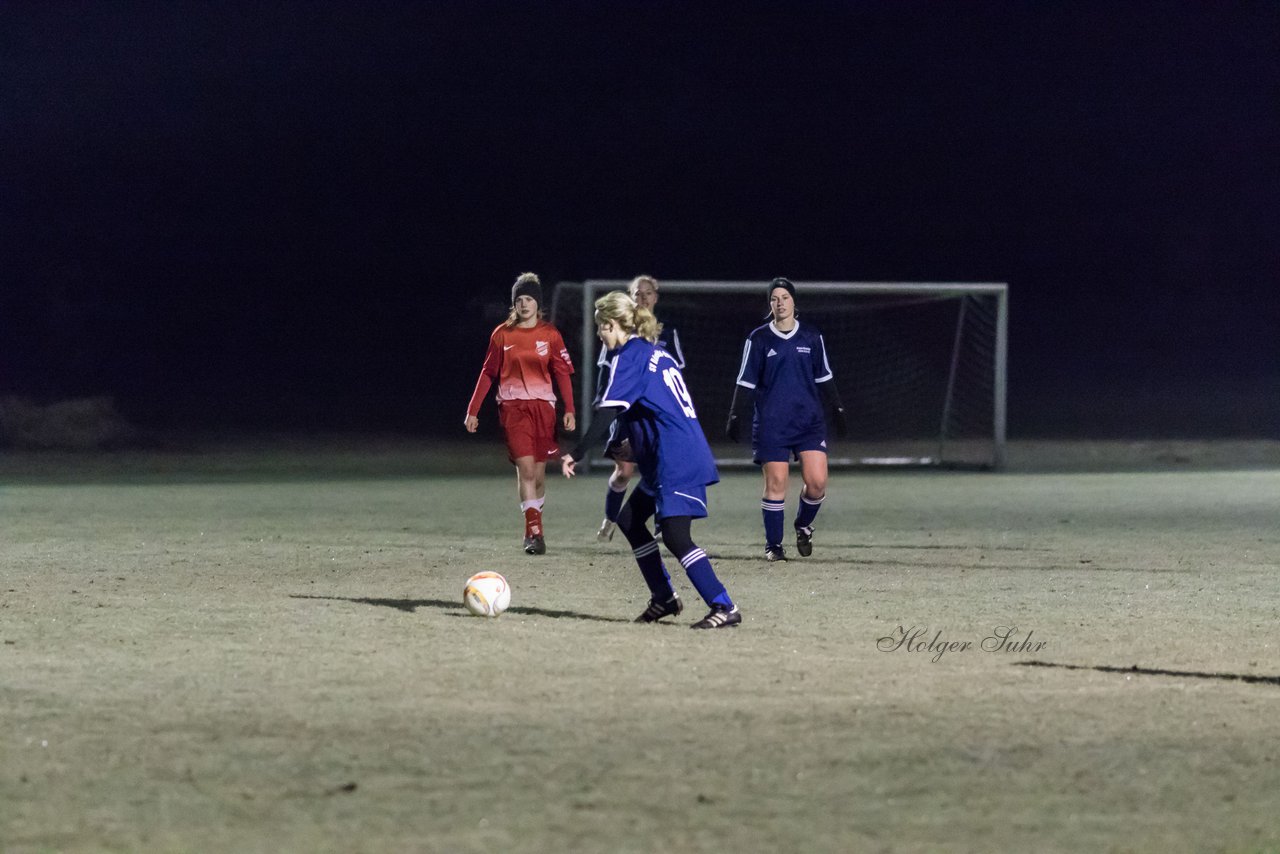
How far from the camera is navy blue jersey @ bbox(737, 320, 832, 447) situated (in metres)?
11.6

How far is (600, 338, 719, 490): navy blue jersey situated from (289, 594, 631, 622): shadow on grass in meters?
0.91

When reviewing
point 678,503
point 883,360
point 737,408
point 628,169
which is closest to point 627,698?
point 678,503

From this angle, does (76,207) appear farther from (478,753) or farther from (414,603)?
(478,753)

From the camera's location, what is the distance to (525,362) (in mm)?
12000

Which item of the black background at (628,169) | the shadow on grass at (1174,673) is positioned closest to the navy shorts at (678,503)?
the shadow on grass at (1174,673)

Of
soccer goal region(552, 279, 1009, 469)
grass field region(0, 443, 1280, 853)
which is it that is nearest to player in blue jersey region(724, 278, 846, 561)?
grass field region(0, 443, 1280, 853)

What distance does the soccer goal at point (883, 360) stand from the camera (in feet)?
78.5

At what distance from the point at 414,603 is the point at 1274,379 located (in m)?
34.5

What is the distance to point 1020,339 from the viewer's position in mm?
39969

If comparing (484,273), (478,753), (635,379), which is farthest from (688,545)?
(484,273)

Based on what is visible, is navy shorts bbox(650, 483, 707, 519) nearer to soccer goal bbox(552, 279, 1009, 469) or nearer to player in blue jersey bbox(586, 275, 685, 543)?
player in blue jersey bbox(586, 275, 685, 543)

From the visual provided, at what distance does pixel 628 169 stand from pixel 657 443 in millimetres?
33537

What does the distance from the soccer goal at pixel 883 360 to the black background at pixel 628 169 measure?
20.1ft

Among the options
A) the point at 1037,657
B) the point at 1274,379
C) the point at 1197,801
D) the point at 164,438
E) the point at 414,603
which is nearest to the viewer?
the point at 1197,801
